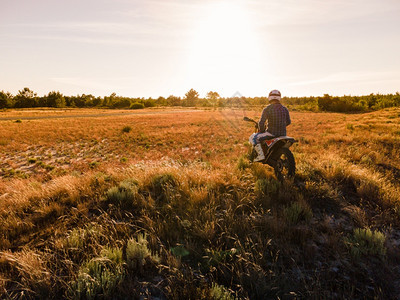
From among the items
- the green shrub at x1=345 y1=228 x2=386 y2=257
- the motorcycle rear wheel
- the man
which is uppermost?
the man

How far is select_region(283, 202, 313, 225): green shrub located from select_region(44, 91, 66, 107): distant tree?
10943cm

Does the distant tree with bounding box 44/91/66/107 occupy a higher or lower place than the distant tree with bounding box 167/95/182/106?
lower

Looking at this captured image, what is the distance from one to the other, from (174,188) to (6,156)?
14.3 meters

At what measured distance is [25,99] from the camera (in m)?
87.9

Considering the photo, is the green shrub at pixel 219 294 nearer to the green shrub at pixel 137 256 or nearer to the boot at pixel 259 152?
the green shrub at pixel 137 256

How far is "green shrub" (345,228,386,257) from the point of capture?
2.91m

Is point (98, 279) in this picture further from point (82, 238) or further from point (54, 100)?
point (54, 100)

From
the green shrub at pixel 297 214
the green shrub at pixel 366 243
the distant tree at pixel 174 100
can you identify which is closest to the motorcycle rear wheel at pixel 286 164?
the green shrub at pixel 297 214

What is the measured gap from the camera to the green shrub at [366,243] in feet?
9.56

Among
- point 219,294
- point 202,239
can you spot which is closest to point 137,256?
point 202,239

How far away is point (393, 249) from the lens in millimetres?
3027

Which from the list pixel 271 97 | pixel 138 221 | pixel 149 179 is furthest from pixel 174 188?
pixel 271 97

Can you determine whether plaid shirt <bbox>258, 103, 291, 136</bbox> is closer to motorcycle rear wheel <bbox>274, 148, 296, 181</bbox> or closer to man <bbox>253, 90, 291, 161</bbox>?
man <bbox>253, 90, 291, 161</bbox>

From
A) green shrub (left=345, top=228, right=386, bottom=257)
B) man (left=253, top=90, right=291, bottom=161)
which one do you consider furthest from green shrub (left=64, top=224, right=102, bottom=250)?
man (left=253, top=90, right=291, bottom=161)
